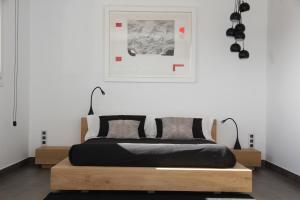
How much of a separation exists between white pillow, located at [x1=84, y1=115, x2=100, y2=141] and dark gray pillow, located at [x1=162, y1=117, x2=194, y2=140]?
3.05ft

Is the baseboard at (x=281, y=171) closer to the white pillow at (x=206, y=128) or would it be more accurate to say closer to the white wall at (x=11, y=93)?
the white pillow at (x=206, y=128)

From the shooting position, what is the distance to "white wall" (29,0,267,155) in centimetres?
501

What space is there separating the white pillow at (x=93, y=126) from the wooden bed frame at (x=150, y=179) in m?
1.31

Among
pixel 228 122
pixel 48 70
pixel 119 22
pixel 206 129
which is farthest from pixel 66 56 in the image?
pixel 228 122

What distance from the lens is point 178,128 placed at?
4520mm

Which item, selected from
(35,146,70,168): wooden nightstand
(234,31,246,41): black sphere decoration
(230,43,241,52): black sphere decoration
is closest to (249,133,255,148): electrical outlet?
(230,43,241,52): black sphere decoration

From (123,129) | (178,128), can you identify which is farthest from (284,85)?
(123,129)

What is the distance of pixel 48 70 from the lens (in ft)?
16.5

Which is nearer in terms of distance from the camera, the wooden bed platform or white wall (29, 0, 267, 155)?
the wooden bed platform

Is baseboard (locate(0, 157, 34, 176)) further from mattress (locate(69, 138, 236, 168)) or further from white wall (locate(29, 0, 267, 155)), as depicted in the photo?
mattress (locate(69, 138, 236, 168))

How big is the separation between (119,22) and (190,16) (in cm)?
108

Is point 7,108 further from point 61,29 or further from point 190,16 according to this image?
point 190,16

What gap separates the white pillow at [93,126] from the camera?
15.0 feet

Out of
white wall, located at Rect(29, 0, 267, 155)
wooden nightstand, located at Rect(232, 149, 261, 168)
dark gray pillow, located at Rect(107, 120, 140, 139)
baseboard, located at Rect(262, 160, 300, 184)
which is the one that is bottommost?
baseboard, located at Rect(262, 160, 300, 184)
